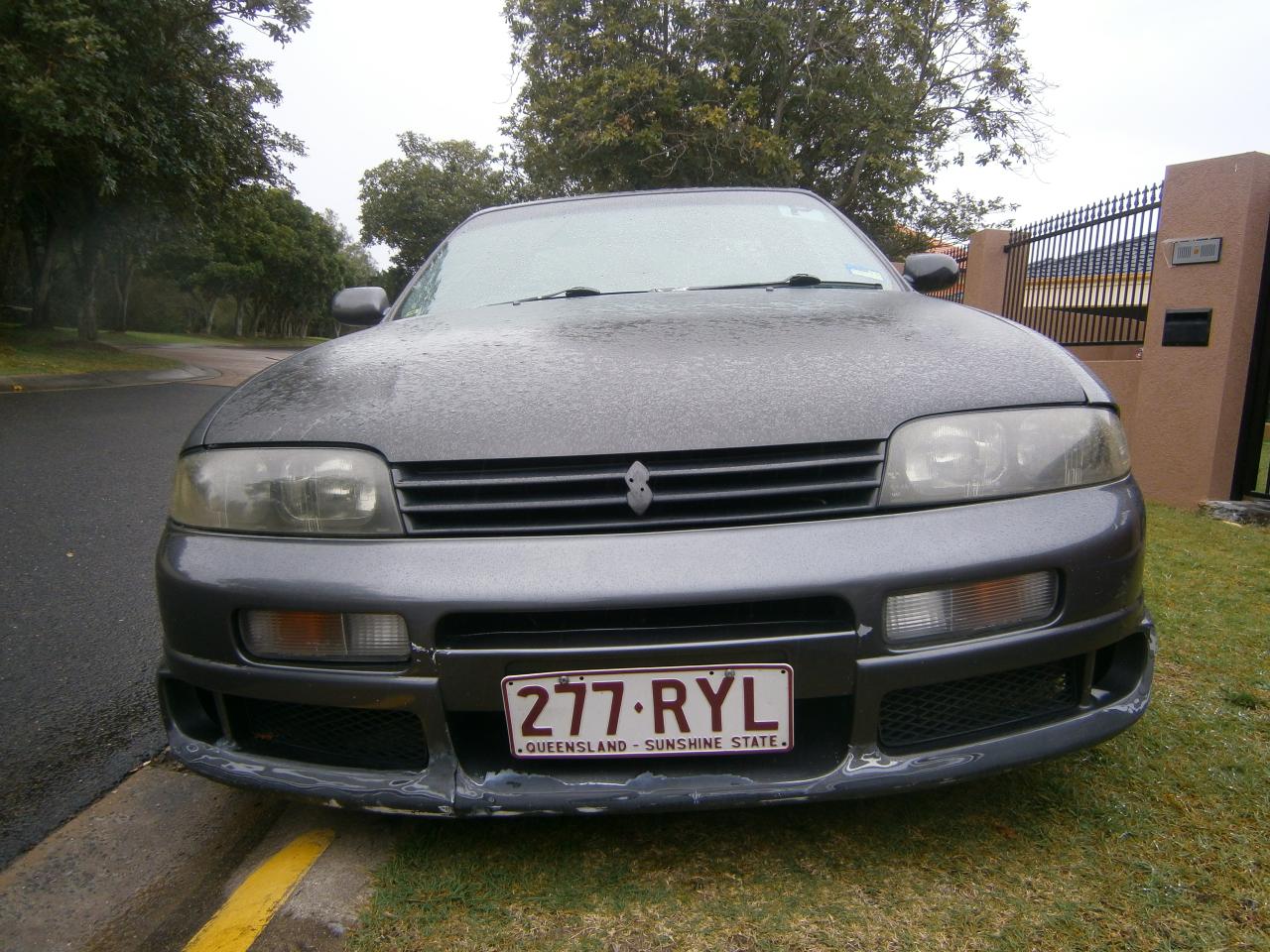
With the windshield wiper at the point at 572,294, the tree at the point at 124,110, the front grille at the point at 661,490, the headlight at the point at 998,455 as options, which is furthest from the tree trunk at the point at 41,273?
the headlight at the point at 998,455

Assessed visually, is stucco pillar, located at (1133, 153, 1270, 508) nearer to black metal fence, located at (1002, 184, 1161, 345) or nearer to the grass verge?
black metal fence, located at (1002, 184, 1161, 345)

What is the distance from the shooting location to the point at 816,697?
4.51 feet

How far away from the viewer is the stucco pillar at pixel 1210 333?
16.6 ft

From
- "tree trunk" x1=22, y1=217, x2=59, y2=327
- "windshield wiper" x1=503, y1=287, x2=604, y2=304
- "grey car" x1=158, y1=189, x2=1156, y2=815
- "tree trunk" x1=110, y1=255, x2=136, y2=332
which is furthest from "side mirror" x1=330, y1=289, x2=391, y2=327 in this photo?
"tree trunk" x1=110, y1=255, x2=136, y2=332

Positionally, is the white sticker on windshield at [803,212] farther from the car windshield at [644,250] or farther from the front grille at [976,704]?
the front grille at [976,704]

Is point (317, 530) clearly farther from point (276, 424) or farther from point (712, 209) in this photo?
point (712, 209)

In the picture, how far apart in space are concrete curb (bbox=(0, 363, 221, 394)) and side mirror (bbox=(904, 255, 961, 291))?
11.7 meters

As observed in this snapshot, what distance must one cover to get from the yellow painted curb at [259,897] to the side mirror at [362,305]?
1.62 m

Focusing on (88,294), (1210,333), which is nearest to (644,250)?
(1210,333)

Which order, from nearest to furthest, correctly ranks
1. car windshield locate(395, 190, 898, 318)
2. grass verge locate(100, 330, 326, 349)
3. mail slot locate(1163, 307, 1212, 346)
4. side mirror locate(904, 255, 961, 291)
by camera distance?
car windshield locate(395, 190, 898, 318) → side mirror locate(904, 255, 961, 291) → mail slot locate(1163, 307, 1212, 346) → grass verge locate(100, 330, 326, 349)

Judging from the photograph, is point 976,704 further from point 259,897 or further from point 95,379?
point 95,379

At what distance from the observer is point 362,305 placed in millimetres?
2773

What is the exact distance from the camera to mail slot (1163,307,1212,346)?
17.4 feet

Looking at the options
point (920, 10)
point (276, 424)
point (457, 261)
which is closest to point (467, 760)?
point (276, 424)
